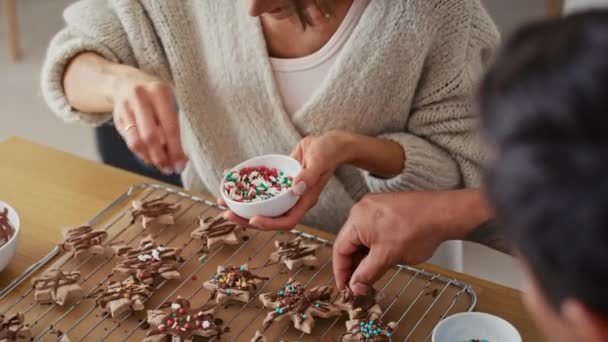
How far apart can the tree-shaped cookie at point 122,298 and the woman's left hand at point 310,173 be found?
0.61 ft

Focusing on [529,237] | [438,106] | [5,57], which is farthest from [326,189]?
[5,57]

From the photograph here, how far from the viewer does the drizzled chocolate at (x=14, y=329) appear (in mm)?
1116

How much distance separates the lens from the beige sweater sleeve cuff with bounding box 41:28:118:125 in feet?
4.77

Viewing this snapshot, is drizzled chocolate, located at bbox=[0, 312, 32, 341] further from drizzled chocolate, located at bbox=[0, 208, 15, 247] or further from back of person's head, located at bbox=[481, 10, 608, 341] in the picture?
back of person's head, located at bbox=[481, 10, 608, 341]

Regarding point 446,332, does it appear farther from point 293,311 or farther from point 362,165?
point 362,165

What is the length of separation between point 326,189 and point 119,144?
0.85 meters

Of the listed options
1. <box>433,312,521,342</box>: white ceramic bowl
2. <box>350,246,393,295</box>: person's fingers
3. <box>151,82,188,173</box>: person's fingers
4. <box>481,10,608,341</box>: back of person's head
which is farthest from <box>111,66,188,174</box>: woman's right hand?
<box>481,10,608,341</box>: back of person's head

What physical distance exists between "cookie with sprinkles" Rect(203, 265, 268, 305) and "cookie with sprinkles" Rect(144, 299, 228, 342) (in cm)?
3

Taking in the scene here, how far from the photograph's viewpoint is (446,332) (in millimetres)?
1068

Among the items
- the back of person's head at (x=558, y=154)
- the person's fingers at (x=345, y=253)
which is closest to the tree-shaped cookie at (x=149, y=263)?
the person's fingers at (x=345, y=253)

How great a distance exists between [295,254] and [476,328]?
329 mm

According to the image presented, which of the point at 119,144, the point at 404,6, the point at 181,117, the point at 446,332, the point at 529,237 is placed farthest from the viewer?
the point at 119,144

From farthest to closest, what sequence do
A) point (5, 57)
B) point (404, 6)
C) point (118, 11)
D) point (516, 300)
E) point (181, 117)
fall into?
point (5, 57)
point (181, 117)
point (118, 11)
point (404, 6)
point (516, 300)

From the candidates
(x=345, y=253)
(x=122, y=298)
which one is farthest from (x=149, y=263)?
(x=345, y=253)
